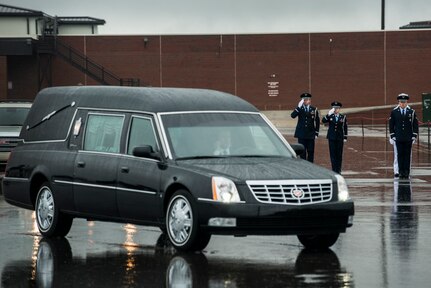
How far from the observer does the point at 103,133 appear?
13398 mm

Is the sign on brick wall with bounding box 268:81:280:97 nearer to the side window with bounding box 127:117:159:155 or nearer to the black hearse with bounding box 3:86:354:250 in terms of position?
the black hearse with bounding box 3:86:354:250

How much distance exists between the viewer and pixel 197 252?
11891 mm

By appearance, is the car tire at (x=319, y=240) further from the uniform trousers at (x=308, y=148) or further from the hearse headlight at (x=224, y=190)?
the uniform trousers at (x=308, y=148)

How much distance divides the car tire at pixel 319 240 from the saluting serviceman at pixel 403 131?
450 inches

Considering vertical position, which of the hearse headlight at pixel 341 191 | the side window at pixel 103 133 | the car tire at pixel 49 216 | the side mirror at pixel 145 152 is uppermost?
the side window at pixel 103 133

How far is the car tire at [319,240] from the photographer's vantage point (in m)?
12.2

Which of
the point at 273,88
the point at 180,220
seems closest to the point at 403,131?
the point at 180,220

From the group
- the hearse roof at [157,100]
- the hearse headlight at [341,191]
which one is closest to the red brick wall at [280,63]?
the hearse roof at [157,100]

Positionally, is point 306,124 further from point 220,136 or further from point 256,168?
point 256,168

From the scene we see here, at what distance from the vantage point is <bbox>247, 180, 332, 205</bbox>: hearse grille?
11.5 m

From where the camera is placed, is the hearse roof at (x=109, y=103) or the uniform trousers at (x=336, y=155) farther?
the uniform trousers at (x=336, y=155)

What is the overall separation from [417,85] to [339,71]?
5.78m

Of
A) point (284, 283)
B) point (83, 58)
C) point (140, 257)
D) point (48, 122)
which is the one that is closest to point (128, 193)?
point (140, 257)

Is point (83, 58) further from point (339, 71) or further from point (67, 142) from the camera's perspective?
point (67, 142)
